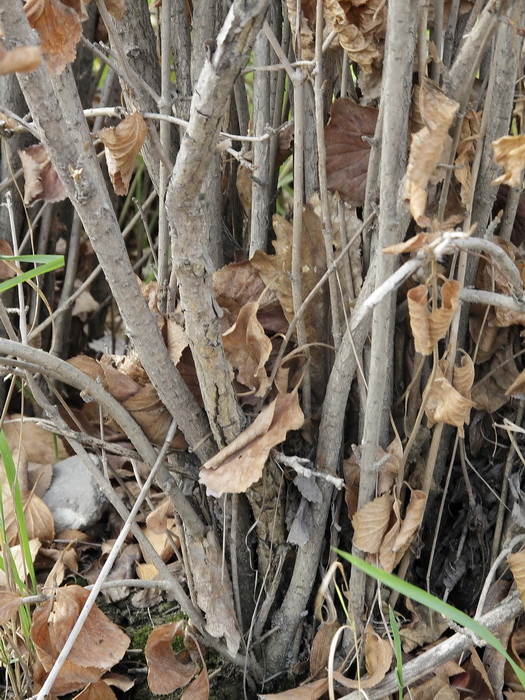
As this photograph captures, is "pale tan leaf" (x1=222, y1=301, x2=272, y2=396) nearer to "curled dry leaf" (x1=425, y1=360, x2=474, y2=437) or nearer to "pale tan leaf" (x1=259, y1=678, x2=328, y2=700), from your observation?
"curled dry leaf" (x1=425, y1=360, x2=474, y2=437)

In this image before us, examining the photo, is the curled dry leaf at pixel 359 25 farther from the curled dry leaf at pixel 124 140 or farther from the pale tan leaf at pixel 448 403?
the pale tan leaf at pixel 448 403

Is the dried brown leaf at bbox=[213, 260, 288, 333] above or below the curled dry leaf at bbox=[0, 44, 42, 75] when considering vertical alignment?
below

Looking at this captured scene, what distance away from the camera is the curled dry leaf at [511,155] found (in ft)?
2.14

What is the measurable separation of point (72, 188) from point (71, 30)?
17cm

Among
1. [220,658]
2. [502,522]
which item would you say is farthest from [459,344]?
[220,658]

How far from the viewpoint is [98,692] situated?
1049 millimetres

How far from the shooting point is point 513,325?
3.35ft

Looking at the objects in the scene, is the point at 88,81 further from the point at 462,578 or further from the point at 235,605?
the point at 462,578

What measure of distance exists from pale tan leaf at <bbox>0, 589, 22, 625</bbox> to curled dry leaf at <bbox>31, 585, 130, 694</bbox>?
50 millimetres

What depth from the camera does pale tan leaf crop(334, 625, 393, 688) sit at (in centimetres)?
98

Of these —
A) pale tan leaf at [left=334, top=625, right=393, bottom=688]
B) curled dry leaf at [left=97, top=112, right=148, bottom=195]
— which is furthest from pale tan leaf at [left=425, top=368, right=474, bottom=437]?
curled dry leaf at [left=97, top=112, right=148, bottom=195]

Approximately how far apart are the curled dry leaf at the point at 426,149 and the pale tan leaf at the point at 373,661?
2.06 ft

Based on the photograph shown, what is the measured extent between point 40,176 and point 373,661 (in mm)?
957

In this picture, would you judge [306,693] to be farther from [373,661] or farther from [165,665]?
[165,665]
